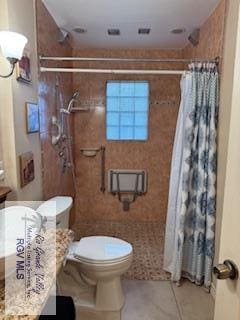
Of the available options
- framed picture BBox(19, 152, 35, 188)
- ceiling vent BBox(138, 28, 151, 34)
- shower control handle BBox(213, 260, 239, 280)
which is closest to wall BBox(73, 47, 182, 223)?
ceiling vent BBox(138, 28, 151, 34)

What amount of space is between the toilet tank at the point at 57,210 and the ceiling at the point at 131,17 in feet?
5.46

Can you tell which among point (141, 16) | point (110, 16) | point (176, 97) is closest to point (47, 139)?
point (110, 16)

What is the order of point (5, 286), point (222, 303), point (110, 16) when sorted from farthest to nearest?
1. point (110, 16)
2. point (5, 286)
3. point (222, 303)

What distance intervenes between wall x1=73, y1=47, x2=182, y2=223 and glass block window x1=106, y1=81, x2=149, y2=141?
7 cm

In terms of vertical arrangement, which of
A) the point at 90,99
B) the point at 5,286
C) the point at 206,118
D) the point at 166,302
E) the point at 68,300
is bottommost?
the point at 166,302

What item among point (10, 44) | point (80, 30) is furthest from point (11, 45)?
point (80, 30)

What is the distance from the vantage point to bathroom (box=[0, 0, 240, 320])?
165cm

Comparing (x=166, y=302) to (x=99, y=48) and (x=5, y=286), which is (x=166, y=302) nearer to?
(x=5, y=286)

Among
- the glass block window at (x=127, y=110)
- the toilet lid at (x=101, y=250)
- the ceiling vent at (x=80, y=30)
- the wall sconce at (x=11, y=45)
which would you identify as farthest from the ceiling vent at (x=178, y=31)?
the toilet lid at (x=101, y=250)

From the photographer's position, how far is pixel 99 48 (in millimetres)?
3463

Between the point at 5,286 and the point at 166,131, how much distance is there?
2.92 metres

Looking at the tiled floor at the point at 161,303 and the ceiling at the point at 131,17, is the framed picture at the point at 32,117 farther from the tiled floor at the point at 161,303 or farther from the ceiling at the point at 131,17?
the tiled floor at the point at 161,303

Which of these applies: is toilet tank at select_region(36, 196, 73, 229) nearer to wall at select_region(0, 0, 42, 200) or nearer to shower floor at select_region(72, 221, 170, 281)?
wall at select_region(0, 0, 42, 200)

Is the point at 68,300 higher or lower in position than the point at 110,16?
lower
